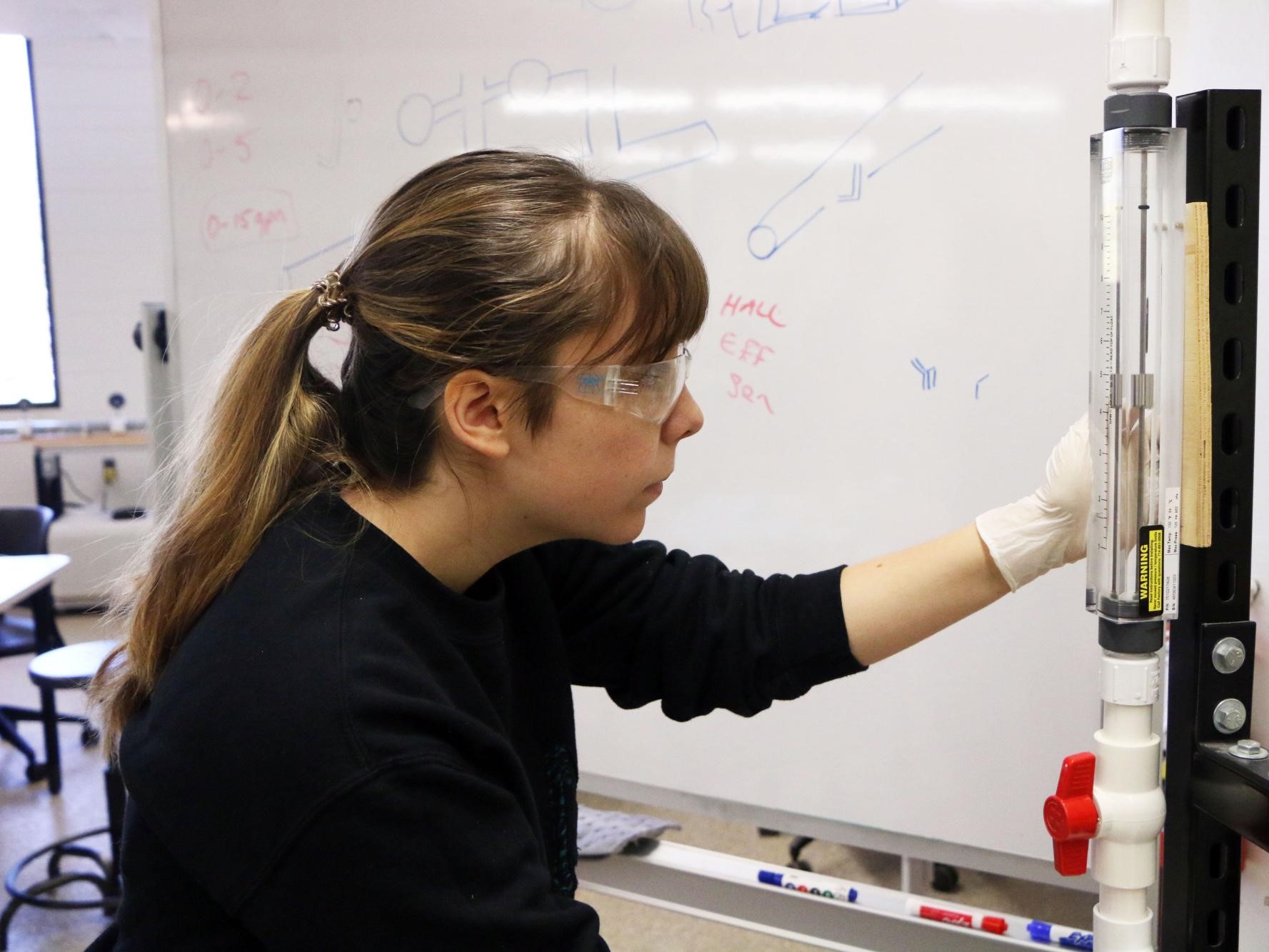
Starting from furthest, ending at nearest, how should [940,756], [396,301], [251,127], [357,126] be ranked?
[251,127], [357,126], [940,756], [396,301]

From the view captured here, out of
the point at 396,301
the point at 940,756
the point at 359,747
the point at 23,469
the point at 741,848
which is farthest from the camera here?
the point at 23,469

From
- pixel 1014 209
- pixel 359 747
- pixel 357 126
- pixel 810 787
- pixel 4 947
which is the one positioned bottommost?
pixel 4 947

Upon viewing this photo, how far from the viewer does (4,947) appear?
2.04m

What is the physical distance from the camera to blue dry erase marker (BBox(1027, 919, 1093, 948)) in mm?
1190

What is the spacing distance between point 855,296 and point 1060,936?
763 mm

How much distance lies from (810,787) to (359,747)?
0.90 metres

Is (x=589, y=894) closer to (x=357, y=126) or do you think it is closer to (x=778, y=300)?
(x=778, y=300)

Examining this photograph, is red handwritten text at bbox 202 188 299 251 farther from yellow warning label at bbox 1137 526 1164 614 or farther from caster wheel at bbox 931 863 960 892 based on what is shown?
caster wheel at bbox 931 863 960 892

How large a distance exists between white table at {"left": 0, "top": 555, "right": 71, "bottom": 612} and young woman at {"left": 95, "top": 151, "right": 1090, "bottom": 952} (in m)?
1.56

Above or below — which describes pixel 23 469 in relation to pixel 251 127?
below

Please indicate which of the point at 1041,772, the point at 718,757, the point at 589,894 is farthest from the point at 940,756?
the point at 589,894

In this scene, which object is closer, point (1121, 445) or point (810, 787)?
point (1121, 445)

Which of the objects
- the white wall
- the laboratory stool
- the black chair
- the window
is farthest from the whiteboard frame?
the window

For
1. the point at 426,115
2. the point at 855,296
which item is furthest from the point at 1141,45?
the point at 426,115
